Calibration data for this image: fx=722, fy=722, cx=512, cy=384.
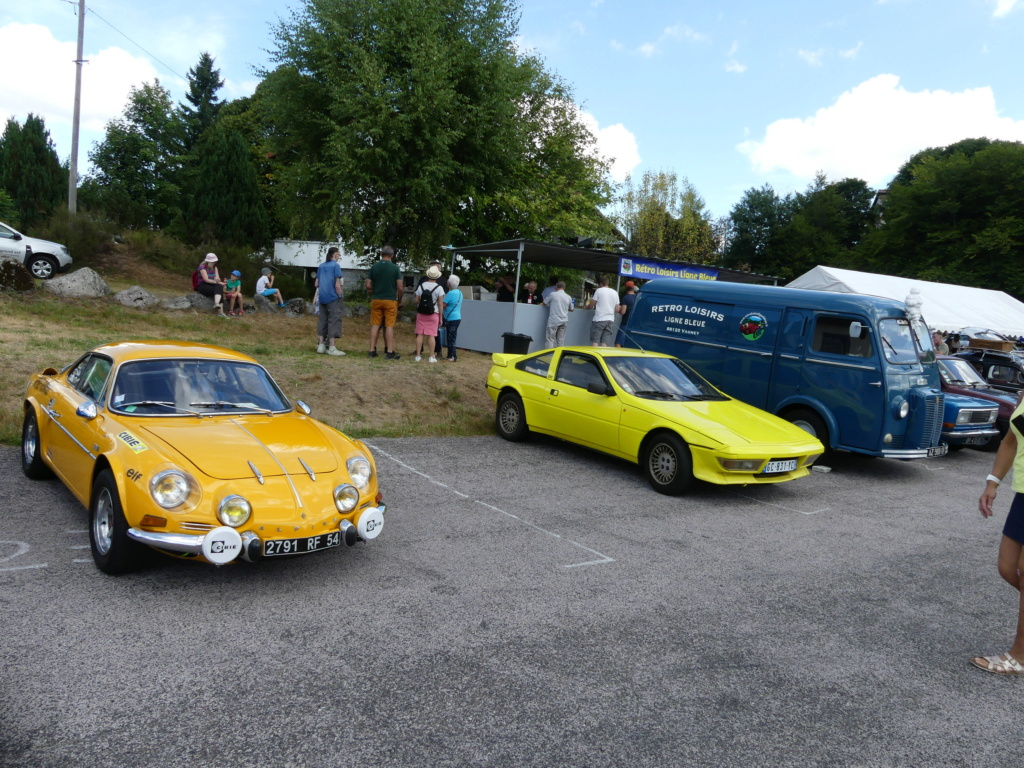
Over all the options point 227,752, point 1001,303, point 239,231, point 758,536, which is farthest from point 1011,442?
point 239,231

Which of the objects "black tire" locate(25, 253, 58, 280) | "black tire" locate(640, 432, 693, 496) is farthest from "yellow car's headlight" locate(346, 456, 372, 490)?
"black tire" locate(25, 253, 58, 280)

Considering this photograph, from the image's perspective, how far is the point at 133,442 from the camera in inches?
183

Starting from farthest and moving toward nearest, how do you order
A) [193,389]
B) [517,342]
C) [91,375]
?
[517,342]
[91,375]
[193,389]

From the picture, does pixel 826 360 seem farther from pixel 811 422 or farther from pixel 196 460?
pixel 196 460

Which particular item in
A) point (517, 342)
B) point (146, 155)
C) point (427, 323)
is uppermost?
point (146, 155)

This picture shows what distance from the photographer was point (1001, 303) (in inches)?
1100

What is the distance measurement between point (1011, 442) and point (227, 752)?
430 centimetres

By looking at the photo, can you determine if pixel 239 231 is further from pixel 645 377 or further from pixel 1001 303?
pixel 1001 303

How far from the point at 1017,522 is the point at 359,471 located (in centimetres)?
397

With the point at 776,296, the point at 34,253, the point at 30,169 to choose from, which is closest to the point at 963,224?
the point at 776,296

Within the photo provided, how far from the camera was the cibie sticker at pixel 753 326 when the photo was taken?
429 inches

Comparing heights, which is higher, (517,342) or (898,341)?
(898,341)

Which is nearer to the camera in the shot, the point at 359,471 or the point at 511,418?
the point at 359,471

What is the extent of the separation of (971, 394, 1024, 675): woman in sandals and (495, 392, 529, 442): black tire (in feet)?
20.1
